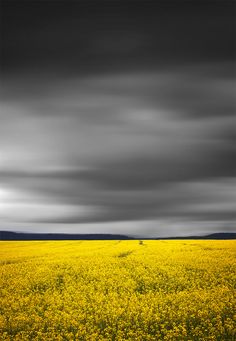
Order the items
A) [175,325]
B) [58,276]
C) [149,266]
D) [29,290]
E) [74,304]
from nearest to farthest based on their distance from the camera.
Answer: [175,325], [74,304], [29,290], [58,276], [149,266]

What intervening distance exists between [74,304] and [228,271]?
11.3 m

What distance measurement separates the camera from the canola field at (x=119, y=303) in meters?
13.6

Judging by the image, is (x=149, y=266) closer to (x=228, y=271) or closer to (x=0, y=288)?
(x=228, y=271)

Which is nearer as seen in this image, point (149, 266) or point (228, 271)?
point (228, 271)

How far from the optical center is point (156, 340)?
42.9ft

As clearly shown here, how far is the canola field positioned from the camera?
1356 centimetres

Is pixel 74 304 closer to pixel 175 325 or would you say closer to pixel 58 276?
pixel 175 325

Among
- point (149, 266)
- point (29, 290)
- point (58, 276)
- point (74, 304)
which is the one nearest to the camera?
point (74, 304)

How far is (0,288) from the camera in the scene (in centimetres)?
2067

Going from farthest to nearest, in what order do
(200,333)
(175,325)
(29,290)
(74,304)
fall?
1. (29,290)
2. (74,304)
3. (175,325)
4. (200,333)

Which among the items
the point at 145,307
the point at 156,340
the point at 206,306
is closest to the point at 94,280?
the point at 145,307

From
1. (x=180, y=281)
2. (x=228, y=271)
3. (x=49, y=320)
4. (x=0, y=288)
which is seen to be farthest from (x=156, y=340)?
(x=228, y=271)

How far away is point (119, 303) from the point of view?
16.7m

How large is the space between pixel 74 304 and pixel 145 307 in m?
3.14
